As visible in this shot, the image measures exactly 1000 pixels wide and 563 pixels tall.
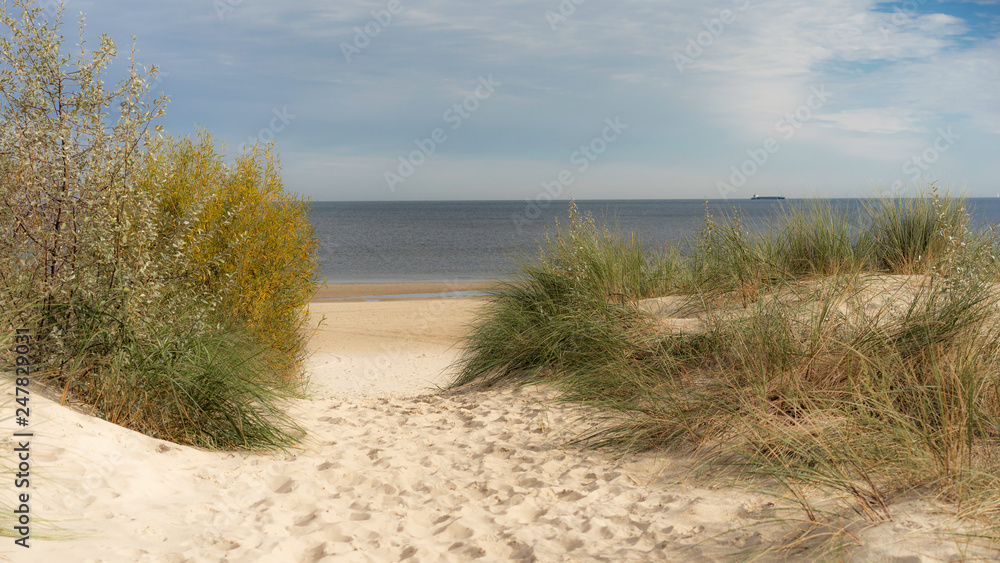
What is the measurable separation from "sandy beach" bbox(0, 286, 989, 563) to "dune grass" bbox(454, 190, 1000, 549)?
26 cm

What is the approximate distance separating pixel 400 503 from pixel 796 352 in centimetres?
301

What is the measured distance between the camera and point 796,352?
468 centimetres

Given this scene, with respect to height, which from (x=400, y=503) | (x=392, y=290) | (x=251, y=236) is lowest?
(x=392, y=290)

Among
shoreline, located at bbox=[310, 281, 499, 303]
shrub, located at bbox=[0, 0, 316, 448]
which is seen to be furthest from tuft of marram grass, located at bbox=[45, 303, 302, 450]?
shoreline, located at bbox=[310, 281, 499, 303]

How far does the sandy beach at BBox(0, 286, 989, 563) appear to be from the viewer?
3.07m

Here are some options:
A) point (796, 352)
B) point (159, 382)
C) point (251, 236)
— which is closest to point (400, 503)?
point (159, 382)

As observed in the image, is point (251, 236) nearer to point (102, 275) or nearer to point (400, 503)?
point (102, 275)

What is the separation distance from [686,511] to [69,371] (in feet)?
13.8

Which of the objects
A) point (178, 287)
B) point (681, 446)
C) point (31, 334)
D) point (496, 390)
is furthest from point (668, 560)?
point (178, 287)

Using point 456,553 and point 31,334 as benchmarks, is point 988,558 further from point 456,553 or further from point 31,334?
point 31,334

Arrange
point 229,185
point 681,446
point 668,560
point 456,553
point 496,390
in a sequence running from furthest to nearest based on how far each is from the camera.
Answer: point 229,185 → point 496,390 → point 681,446 → point 456,553 → point 668,560

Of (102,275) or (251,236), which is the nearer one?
(102,275)

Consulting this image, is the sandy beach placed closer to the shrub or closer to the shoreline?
the shrub

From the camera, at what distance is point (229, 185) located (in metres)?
8.29
